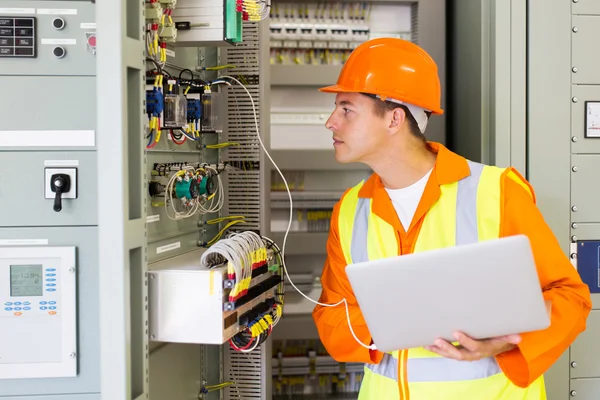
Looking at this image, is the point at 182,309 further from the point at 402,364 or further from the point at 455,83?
the point at 455,83

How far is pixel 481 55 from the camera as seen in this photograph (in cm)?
263

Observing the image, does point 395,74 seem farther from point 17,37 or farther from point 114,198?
point 17,37

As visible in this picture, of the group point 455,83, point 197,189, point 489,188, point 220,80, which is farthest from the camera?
point 455,83

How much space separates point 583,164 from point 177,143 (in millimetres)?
1571

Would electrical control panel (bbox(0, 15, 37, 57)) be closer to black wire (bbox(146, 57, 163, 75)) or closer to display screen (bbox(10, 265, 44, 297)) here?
black wire (bbox(146, 57, 163, 75))

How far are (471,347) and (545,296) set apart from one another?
1.04 ft

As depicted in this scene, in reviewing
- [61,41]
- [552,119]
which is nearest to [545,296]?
[552,119]

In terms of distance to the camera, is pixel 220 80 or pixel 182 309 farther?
pixel 220 80

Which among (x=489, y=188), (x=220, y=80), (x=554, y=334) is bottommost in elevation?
(x=554, y=334)

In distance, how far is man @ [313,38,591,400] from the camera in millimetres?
1798

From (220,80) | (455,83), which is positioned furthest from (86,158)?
(455,83)

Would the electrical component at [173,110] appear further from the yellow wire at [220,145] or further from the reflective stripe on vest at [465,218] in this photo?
the reflective stripe on vest at [465,218]

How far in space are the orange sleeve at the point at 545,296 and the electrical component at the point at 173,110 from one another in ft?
3.46

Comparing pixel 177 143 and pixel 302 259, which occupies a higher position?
pixel 177 143
